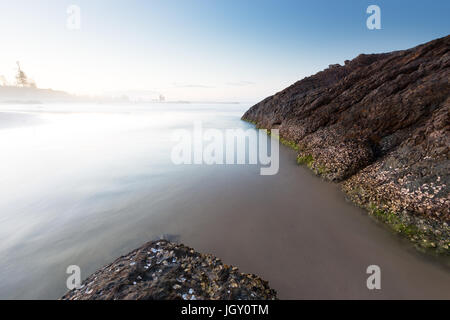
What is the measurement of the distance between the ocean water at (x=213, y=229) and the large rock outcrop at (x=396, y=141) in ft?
2.69

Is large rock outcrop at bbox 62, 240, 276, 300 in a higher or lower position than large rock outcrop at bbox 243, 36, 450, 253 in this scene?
lower

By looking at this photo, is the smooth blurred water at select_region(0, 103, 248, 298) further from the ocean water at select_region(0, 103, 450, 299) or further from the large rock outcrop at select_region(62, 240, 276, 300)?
the large rock outcrop at select_region(62, 240, 276, 300)

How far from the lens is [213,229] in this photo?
5.58 metres

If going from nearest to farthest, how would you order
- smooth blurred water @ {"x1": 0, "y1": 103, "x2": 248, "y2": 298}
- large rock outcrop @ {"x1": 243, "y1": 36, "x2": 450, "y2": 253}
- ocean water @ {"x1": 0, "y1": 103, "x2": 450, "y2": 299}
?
ocean water @ {"x1": 0, "y1": 103, "x2": 450, "y2": 299}
smooth blurred water @ {"x1": 0, "y1": 103, "x2": 248, "y2": 298}
large rock outcrop @ {"x1": 243, "y1": 36, "x2": 450, "y2": 253}

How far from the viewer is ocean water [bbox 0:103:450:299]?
3.92m

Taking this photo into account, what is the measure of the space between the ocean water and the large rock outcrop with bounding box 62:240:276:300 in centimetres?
115

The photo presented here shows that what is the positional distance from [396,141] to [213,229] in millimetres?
9079

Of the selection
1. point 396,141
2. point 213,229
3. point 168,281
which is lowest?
point 213,229

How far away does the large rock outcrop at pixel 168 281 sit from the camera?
277 centimetres

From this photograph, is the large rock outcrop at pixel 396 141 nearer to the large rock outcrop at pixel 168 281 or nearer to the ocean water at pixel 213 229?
the ocean water at pixel 213 229

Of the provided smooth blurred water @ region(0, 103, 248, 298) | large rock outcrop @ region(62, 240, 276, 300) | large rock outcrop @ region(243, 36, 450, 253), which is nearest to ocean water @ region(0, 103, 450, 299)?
smooth blurred water @ region(0, 103, 248, 298)

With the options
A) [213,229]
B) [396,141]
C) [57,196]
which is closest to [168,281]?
[213,229]

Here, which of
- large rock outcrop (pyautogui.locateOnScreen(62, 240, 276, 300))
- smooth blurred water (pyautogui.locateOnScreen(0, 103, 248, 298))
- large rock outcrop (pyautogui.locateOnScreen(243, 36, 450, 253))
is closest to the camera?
large rock outcrop (pyautogui.locateOnScreen(62, 240, 276, 300))

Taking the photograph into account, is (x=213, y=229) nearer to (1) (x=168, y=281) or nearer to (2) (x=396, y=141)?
(1) (x=168, y=281)
